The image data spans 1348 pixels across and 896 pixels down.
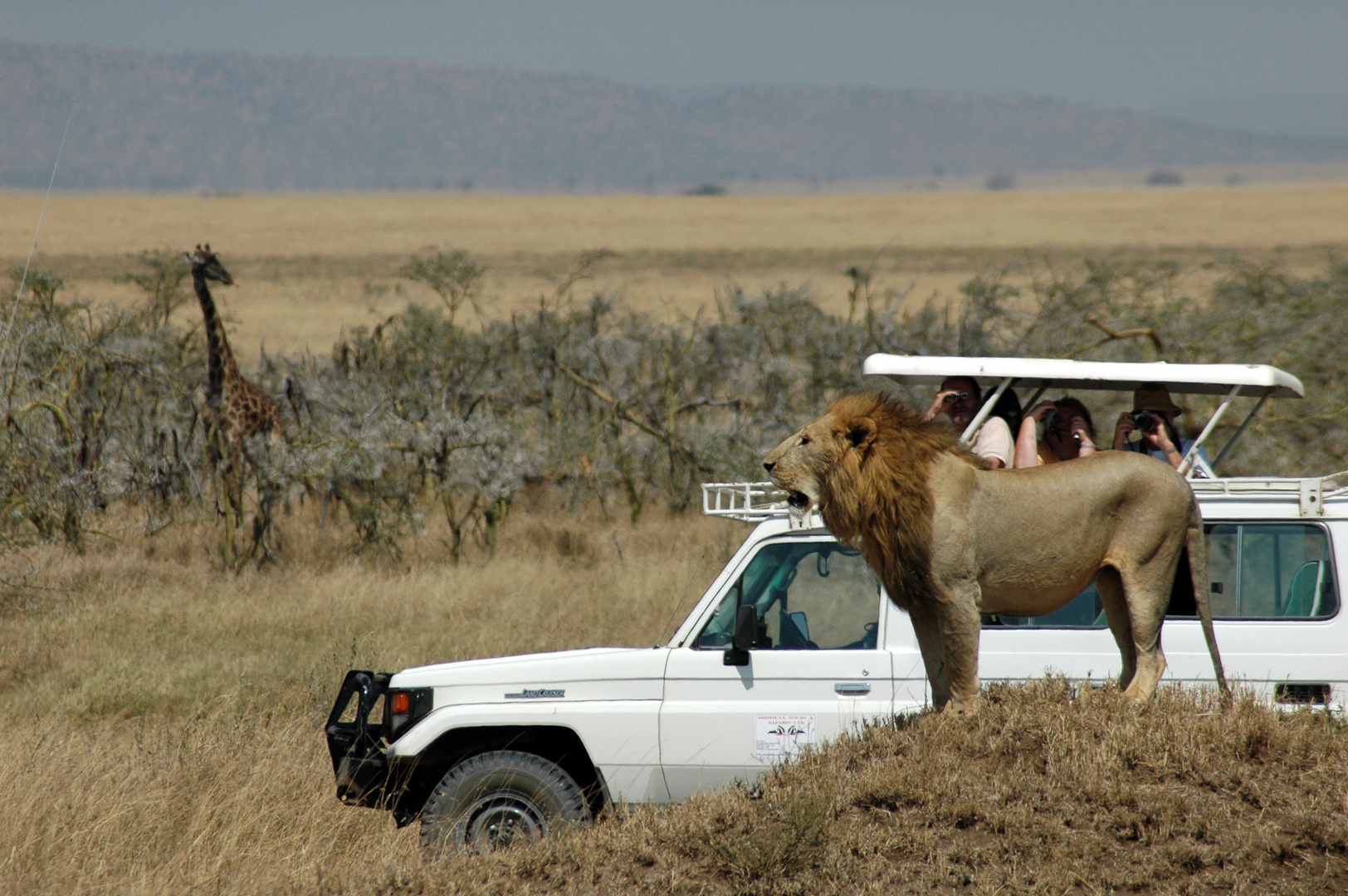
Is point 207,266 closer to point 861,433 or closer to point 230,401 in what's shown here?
point 230,401

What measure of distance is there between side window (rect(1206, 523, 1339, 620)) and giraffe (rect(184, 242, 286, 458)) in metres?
9.15

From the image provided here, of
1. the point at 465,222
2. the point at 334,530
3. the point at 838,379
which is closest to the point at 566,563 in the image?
the point at 334,530

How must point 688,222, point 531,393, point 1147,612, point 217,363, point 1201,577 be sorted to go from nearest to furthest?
point 1147,612 → point 1201,577 → point 217,363 → point 531,393 → point 688,222

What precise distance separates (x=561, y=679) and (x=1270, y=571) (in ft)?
10.2

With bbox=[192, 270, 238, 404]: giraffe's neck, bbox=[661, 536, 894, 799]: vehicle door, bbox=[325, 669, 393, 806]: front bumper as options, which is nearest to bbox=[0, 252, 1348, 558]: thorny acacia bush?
bbox=[192, 270, 238, 404]: giraffe's neck

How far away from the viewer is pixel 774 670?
215 inches

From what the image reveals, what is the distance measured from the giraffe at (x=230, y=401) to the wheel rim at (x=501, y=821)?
746cm

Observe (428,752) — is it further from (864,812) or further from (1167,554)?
(1167,554)

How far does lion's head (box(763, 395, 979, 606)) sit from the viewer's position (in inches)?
186

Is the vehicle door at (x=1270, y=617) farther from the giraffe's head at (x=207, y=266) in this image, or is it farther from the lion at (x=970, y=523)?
the giraffe's head at (x=207, y=266)

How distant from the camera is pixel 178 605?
10.6m

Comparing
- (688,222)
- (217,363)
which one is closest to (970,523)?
(217,363)

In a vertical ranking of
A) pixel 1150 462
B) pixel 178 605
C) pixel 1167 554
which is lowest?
pixel 178 605

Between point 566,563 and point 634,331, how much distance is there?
17.0ft
